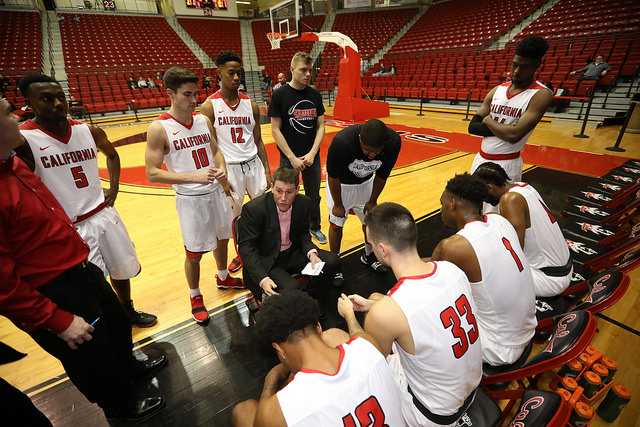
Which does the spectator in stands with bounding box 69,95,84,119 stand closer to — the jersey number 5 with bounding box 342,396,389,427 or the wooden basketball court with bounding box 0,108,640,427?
the wooden basketball court with bounding box 0,108,640,427

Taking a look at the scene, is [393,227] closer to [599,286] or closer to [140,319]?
[599,286]

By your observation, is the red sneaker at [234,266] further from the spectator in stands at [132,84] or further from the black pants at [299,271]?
the spectator in stands at [132,84]

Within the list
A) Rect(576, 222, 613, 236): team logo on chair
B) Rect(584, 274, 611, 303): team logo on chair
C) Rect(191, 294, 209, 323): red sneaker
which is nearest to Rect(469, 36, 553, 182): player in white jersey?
Rect(576, 222, 613, 236): team logo on chair

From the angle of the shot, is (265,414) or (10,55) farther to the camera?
(10,55)

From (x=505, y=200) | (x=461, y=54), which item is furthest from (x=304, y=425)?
(x=461, y=54)

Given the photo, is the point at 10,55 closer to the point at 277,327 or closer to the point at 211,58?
the point at 211,58

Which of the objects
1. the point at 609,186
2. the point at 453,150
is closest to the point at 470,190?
the point at 609,186

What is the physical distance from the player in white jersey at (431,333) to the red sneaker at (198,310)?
202cm

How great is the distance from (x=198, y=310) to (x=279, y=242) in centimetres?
108

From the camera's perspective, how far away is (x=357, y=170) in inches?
122

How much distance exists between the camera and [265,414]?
105cm

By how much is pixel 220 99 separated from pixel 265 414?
3105 mm

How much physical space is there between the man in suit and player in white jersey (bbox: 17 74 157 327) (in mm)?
1013

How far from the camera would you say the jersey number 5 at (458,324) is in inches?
52.7
